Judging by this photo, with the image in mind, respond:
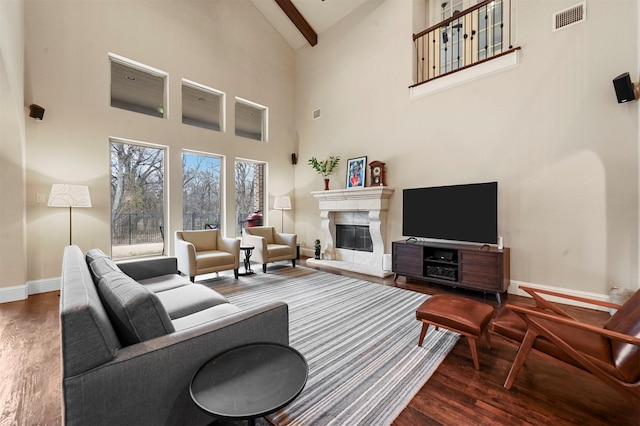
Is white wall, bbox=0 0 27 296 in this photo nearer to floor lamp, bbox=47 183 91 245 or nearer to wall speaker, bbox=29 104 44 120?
wall speaker, bbox=29 104 44 120

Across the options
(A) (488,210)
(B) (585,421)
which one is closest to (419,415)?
(B) (585,421)

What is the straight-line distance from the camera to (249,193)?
6172mm

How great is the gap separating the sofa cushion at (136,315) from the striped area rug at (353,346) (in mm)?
830

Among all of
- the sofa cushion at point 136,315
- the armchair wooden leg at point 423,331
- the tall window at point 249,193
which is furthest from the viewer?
the tall window at point 249,193

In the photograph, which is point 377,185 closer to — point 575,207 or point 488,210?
point 488,210

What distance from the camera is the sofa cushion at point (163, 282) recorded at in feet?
8.27

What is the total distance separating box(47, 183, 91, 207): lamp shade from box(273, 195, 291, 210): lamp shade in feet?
10.8

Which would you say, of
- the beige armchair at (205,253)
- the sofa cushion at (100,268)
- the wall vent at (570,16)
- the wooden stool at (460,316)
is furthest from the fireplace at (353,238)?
the sofa cushion at (100,268)

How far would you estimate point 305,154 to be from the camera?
6637 millimetres

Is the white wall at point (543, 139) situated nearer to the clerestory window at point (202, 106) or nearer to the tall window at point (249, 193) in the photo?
the tall window at point (249, 193)

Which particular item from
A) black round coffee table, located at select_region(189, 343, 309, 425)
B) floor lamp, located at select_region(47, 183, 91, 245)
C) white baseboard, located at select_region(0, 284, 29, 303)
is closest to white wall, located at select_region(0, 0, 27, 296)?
white baseboard, located at select_region(0, 284, 29, 303)

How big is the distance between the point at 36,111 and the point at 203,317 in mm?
4101

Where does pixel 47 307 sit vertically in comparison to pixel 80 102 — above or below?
below

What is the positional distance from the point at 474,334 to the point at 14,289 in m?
5.22
